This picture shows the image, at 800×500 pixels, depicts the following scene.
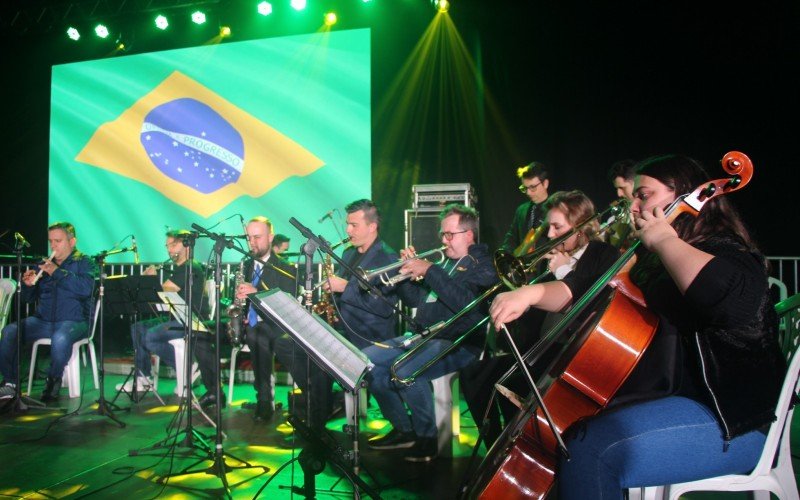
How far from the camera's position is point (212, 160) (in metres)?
7.67

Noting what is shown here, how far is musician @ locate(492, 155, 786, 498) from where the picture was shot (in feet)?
5.63

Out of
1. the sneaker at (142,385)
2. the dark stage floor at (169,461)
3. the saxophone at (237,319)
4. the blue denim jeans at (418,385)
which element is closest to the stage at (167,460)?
the dark stage floor at (169,461)

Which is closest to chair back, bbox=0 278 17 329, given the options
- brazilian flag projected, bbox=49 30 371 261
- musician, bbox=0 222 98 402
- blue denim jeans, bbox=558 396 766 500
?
musician, bbox=0 222 98 402

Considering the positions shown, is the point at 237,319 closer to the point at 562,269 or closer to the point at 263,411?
the point at 263,411

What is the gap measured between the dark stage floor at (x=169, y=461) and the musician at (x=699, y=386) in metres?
1.24

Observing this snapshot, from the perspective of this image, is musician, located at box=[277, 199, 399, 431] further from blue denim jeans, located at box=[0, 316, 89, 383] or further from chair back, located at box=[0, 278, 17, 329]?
chair back, located at box=[0, 278, 17, 329]

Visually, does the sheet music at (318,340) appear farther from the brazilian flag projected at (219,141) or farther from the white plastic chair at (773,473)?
the brazilian flag projected at (219,141)

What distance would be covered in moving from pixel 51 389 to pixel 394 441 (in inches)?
143

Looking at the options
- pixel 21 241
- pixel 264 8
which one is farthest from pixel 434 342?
pixel 264 8

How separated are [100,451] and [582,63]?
6.32m

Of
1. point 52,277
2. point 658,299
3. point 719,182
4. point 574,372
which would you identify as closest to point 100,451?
point 52,277

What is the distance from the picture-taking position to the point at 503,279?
2.27 meters

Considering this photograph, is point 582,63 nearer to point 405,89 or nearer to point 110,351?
point 405,89

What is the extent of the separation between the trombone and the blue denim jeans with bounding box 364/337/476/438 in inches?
1.8
